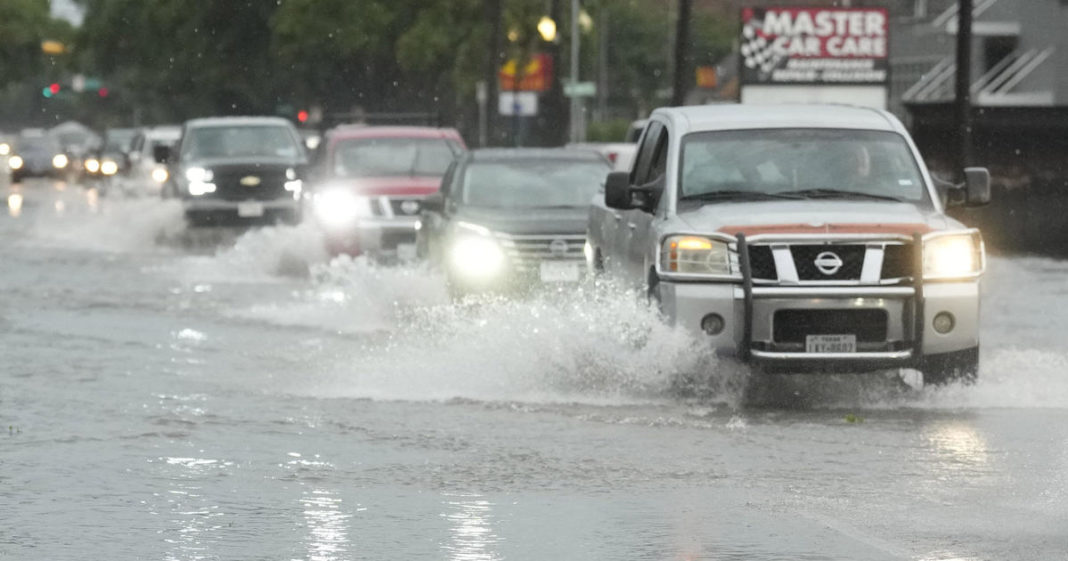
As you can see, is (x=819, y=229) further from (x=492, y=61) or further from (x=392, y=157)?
(x=492, y=61)

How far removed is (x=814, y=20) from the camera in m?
48.6

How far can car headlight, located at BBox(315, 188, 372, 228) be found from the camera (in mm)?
25344

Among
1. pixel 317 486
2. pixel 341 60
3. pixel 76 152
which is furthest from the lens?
pixel 76 152

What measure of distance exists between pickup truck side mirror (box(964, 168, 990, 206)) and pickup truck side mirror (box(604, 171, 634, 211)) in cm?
215

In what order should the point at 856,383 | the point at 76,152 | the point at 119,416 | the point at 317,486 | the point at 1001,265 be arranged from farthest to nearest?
1. the point at 76,152
2. the point at 1001,265
3. the point at 856,383
4. the point at 119,416
5. the point at 317,486

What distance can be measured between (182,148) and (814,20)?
18.4 m

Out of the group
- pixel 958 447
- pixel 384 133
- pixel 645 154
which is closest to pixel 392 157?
pixel 384 133

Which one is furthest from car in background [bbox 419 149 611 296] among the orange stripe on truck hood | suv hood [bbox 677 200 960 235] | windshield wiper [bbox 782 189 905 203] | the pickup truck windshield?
the orange stripe on truck hood

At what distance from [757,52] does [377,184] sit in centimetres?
2396

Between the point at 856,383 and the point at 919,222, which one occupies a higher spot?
the point at 919,222

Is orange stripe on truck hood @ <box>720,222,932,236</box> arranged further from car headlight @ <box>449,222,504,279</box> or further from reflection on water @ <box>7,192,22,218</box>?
reflection on water @ <box>7,192,22,218</box>

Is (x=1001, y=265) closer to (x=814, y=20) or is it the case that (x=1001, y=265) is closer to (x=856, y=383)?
(x=856, y=383)

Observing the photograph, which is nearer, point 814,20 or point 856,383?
point 856,383

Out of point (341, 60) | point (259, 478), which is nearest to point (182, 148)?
point (259, 478)
